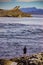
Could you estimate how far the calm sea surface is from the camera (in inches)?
71.1

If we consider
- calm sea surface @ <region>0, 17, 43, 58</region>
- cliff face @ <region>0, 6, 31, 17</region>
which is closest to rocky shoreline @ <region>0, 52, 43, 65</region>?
calm sea surface @ <region>0, 17, 43, 58</region>

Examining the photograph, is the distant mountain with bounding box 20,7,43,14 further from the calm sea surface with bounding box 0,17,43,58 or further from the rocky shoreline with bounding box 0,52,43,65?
the rocky shoreline with bounding box 0,52,43,65

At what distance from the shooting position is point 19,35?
1.83 meters

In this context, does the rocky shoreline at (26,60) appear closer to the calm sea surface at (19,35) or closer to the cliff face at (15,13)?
the calm sea surface at (19,35)

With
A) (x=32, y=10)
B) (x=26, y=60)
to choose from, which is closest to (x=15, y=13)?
(x=32, y=10)

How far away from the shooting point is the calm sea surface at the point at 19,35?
1.81 m

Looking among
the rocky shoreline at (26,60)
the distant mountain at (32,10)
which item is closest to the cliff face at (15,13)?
the distant mountain at (32,10)

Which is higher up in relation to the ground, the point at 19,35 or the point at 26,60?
the point at 19,35

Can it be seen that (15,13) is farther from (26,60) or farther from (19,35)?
(26,60)

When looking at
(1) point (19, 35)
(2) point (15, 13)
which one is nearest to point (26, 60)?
(1) point (19, 35)

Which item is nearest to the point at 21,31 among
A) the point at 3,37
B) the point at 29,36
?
the point at 29,36

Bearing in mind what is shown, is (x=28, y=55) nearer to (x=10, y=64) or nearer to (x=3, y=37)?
(x=10, y=64)

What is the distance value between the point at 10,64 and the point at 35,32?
1.61 ft

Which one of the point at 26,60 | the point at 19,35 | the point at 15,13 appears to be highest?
the point at 15,13
